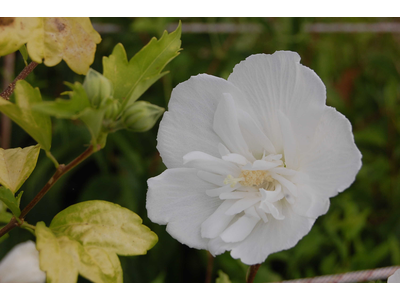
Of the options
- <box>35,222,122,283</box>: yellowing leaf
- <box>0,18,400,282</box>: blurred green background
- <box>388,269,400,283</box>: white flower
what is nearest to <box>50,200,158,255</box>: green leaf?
<box>35,222,122,283</box>: yellowing leaf

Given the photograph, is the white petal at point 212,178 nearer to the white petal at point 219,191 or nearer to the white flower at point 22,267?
the white petal at point 219,191

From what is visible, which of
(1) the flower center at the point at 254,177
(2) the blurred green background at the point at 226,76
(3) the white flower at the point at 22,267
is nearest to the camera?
(1) the flower center at the point at 254,177

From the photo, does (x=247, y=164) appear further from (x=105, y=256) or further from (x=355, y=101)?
(x=355, y=101)

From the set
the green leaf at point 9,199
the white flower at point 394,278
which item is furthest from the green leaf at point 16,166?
the white flower at point 394,278

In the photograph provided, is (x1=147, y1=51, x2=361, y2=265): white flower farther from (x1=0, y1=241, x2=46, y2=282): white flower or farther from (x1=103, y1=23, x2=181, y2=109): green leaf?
(x1=0, y1=241, x2=46, y2=282): white flower

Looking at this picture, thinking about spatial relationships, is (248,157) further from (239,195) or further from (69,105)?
(69,105)

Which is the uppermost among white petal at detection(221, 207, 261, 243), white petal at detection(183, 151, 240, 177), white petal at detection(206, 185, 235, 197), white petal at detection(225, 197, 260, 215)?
white petal at detection(183, 151, 240, 177)

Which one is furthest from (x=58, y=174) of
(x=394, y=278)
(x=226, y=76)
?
(x=226, y=76)
